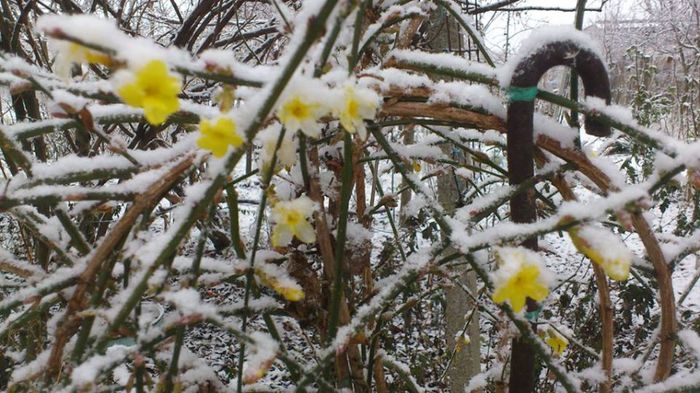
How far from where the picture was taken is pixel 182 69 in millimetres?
412

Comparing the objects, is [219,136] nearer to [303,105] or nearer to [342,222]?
[303,105]

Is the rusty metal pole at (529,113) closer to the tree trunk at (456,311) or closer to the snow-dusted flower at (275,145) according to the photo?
the snow-dusted flower at (275,145)

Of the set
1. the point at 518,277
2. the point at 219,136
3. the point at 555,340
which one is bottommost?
the point at 555,340

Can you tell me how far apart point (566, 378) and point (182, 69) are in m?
0.46

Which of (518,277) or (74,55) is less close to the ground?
(74,55)

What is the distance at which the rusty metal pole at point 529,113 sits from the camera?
60 centimetres

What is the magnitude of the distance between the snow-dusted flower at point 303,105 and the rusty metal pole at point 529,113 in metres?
0.25

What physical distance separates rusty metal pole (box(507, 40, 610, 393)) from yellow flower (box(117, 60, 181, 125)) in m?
0.39

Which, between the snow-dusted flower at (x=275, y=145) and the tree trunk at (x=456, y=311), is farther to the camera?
the tree trunk at (x=456, y=311)

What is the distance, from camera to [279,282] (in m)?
0.63

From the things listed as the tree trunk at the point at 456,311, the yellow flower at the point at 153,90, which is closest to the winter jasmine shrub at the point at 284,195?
the yellow flower at the point at 153,90

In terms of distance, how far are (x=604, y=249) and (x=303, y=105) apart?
31 cm

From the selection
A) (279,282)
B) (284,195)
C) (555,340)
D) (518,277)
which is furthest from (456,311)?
(518,277)

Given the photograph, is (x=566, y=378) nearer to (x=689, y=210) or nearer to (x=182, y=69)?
(x=182, y=69)
